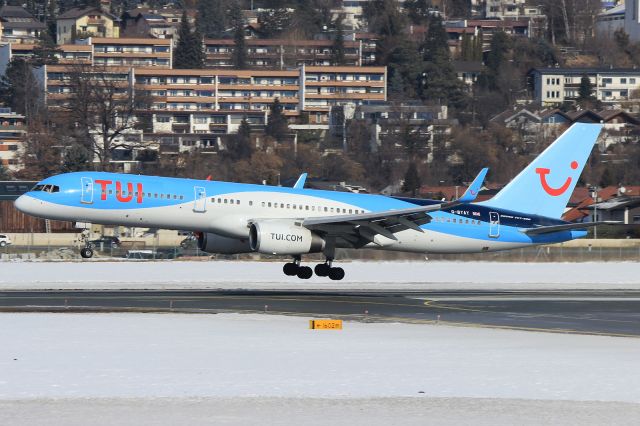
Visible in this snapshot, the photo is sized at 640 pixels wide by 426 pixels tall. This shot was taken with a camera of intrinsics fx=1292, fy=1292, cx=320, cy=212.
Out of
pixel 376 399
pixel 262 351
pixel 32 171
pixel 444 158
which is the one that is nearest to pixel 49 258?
pixel 262 351

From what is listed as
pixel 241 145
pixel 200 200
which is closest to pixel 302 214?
pixel 200 200

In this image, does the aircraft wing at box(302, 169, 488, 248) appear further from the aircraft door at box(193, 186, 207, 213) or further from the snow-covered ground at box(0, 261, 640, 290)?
the aircraft door at box(193, 186, 207, 213)

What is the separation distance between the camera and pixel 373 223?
173 feet

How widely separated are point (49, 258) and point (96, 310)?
3533cm

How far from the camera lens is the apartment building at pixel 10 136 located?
175875mm

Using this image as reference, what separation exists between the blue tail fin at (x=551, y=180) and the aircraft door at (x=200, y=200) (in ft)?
44.3

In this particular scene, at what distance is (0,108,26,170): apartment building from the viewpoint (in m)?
176

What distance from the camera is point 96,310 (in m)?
41.3

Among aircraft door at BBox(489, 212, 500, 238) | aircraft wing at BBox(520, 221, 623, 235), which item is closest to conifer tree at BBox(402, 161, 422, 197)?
aircraft wing at BBox(520, 221, 623, 235)

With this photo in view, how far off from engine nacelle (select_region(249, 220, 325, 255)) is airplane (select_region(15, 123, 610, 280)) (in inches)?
1.5

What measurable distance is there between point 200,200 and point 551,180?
56.3 ft

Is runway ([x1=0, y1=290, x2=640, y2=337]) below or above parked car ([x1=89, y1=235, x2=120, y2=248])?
above

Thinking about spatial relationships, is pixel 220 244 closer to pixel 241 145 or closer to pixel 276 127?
pixel 241 145

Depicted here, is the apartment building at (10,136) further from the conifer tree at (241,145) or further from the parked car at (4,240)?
the parked car at (4,240)
